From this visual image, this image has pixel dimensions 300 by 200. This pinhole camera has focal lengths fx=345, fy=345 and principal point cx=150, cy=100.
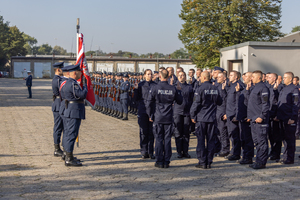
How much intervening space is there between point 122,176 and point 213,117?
2.21 meters

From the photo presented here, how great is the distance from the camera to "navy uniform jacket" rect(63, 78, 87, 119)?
6.86m

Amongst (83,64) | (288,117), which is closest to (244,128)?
(288,117)

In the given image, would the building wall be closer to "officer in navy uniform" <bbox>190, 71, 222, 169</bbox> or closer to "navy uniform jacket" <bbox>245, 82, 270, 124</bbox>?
"navy uniform jacket" <bbox>245, 82, 270, 124</bbox>

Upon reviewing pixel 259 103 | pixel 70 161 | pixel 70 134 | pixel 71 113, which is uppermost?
pixel 259 103

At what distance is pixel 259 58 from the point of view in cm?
1686

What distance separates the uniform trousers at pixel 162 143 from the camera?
700cm

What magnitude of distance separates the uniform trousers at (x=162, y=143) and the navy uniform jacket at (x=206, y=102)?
25.0 inches

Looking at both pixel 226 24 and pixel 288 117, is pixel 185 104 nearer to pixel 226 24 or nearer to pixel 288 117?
pixel 288 117

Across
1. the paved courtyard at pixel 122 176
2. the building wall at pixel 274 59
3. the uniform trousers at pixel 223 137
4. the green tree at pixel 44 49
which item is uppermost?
the green tree at pixel 44 49

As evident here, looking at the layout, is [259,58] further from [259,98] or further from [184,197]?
[184,197]

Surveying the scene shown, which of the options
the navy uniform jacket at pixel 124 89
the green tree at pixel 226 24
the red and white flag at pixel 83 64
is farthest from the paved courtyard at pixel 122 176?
the green tree at pixel 226 24

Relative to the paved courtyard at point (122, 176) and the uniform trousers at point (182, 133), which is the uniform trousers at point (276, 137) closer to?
the paved courtyard at point (122, 176)

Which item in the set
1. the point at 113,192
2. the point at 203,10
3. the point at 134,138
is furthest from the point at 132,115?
the point at 203,10

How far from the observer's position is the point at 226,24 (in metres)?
27.5
